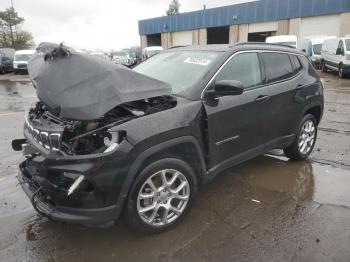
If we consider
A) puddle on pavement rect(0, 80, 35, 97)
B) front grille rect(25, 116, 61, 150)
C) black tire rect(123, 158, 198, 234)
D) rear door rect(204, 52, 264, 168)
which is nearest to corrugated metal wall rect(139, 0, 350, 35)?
puddle on pavement rect(0, 80, 35, 97)

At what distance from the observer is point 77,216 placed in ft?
8.95

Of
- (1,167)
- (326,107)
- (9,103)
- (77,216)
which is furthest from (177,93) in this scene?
(9,103)

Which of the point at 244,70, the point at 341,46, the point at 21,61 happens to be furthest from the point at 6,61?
the point at 244,70

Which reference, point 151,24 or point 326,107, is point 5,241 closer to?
point 326,107

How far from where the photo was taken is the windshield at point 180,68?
366 cm

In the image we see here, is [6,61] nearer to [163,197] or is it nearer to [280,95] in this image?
[280,95]

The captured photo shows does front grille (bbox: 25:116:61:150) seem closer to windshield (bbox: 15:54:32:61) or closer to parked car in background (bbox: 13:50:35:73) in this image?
parked car in background (bbox: 13:50:35:73)

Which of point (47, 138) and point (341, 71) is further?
point (341, 71)

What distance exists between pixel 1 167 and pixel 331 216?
465cm

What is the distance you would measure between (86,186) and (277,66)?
3.08 m

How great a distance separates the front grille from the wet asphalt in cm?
96

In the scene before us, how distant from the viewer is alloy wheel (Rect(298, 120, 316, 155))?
5.03 metres

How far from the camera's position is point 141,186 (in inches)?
116

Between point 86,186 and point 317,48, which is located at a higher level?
point 86,186
